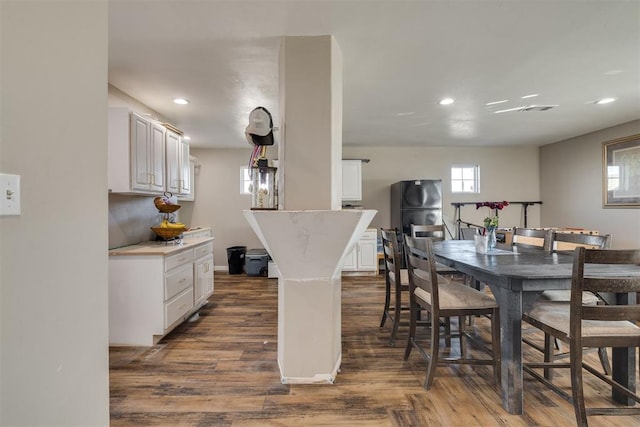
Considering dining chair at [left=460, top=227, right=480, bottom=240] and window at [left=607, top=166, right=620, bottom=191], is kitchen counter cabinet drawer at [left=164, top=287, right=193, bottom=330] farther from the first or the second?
window at [left=607, top=166, right=620, bottom=191]

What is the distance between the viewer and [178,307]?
8.95 ft

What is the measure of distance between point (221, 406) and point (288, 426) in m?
0.46

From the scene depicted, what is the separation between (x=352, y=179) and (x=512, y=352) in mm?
3931

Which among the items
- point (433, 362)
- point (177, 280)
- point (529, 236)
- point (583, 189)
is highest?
point (583, 189)

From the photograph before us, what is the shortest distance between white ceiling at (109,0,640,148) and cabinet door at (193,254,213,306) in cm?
182

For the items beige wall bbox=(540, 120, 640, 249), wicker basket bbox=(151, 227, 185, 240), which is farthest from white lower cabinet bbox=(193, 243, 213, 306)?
beige wall bbox=(540, 120, 640, 249)

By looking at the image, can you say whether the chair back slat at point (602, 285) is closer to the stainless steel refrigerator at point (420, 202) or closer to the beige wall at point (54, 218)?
the beige wall at point (54, 218)

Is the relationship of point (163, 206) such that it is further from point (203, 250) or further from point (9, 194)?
point (9, 194)

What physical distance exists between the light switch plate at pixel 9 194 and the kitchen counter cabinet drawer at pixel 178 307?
1.99 metres

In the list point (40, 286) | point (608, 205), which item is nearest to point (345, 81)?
point (40, 286)

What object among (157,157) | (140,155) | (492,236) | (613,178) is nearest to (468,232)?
(613,178)

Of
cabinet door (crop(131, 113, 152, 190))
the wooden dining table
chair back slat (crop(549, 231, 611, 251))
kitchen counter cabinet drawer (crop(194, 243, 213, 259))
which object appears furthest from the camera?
kitchen counter cabinet drawer (crop(194, 243, 213, 259))

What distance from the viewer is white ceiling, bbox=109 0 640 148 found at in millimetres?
1724

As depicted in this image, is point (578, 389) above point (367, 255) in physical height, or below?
below
